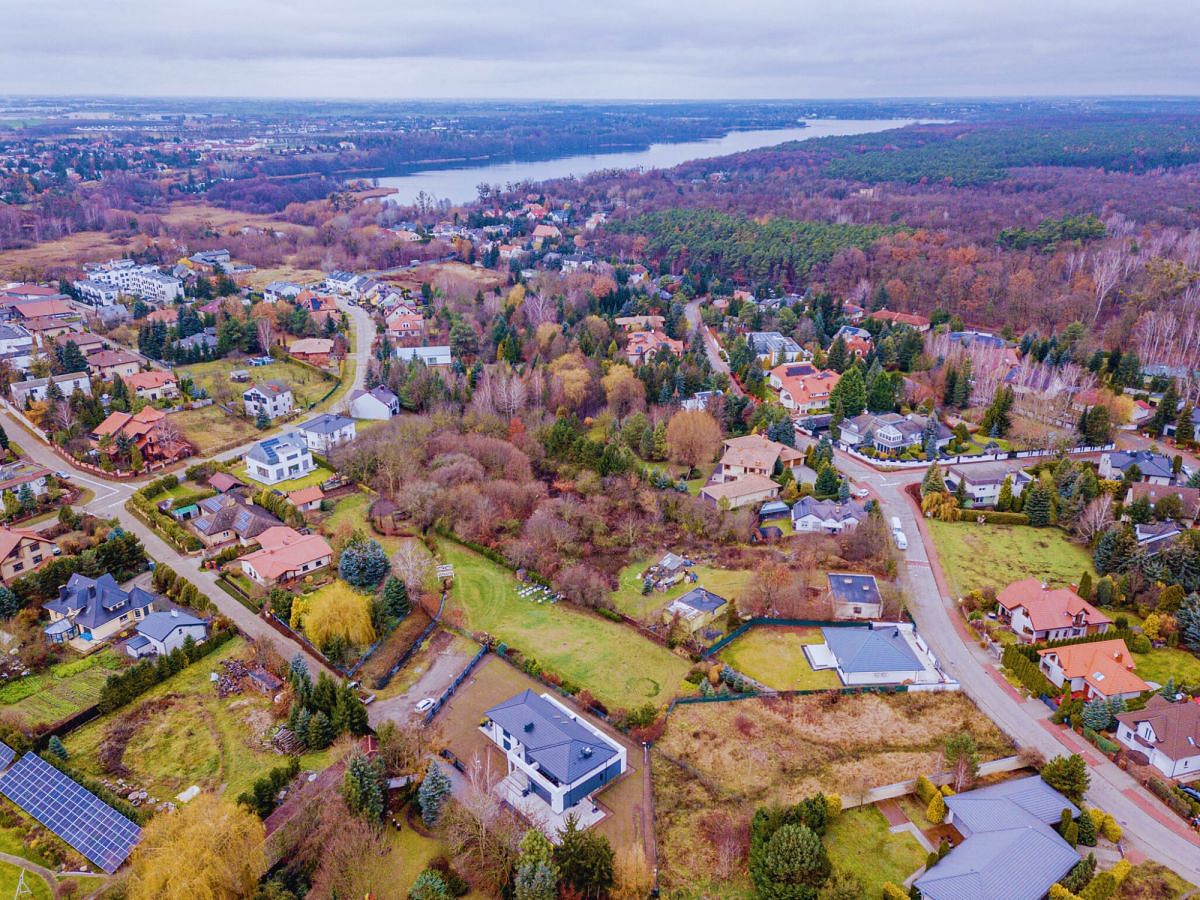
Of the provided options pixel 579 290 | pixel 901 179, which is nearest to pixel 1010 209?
pixel 901 179

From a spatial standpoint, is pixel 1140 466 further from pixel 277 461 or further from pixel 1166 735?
pixel 277 461

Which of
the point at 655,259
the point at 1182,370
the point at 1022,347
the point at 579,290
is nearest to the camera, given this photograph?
the point at 1182,370

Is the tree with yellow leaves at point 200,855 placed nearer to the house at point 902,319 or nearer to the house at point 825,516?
the house at point 825,516

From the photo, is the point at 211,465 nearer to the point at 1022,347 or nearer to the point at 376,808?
the point at 376,808

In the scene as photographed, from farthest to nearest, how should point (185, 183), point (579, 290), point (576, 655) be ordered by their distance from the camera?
point (185, 183)
point (579, 290)
point (576, 655)

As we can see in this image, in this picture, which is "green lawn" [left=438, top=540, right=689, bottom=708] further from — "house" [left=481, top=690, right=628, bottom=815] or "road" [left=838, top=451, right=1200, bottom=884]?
"road" [left=838, top=451, right=1200, bottom=884]

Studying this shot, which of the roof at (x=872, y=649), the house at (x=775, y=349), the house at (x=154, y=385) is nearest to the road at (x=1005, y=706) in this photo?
the roof at (x=872, y=649)

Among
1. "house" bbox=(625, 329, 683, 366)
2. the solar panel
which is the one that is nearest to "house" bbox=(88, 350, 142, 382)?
"house" bbox=(625, 329, 683, 366)
